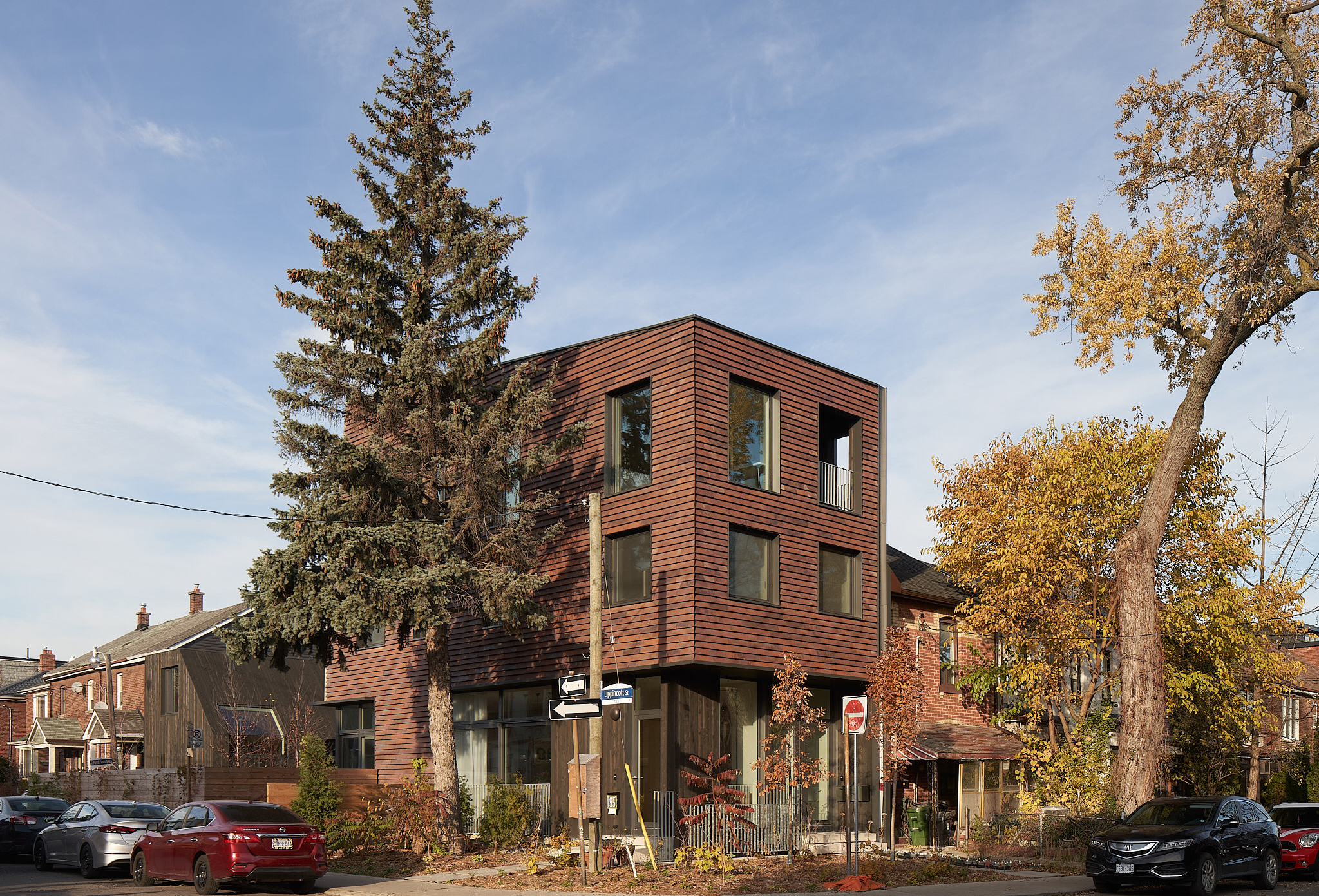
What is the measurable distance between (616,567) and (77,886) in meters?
11.3

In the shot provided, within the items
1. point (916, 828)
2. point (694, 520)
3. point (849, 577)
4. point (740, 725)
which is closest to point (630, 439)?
point (694, 520)

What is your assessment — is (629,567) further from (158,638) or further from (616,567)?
(158,638)

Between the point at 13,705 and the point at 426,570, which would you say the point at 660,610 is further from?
the point at 13,705

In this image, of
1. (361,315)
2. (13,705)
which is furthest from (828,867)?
(13,705)

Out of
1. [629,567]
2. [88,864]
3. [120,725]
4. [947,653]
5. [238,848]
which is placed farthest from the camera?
[120,725]

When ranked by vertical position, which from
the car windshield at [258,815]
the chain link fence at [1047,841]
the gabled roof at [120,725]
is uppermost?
the car windshield at [258,815]

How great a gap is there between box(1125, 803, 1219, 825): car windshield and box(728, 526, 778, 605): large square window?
7.96 metres

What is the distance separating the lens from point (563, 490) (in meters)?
25.9

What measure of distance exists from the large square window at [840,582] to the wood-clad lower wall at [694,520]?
282 mm

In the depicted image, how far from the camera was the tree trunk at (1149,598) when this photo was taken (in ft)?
78.7

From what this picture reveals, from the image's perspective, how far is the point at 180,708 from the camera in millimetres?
47156

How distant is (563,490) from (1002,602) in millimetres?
11407

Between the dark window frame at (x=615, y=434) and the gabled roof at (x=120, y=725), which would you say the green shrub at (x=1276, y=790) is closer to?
the dark window frame at (x=615, y=434)

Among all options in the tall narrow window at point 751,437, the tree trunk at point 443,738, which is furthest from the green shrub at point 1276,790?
the tree trunk at point 443,738
